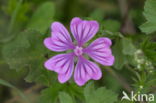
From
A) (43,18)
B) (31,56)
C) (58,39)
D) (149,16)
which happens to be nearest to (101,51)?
(58,39)

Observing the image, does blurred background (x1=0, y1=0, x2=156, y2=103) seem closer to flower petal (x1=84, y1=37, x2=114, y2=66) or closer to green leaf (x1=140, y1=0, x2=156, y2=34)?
green leaf (x1=140, y1=0, x2=156, y2=34)

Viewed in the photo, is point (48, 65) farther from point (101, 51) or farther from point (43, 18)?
point (43, 18)

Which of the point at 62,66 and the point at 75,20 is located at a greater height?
the point at 75,20

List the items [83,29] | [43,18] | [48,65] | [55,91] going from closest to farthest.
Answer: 1. [48,65]
2. [83,29]
3. [55,91]
4. [43,18]

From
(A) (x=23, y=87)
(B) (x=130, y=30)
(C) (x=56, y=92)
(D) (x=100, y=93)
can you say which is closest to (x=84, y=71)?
(D) (x=100, y=93)

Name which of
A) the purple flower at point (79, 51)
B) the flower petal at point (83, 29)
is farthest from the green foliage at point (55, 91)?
the flower petal at point (83, 29)

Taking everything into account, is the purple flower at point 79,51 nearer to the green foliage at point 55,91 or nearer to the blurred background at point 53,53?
the blurred background at point 53,53

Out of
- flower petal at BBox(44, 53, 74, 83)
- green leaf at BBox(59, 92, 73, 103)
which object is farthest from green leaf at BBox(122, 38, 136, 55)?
green leaf at BBox(59, 92, 73, 103)
